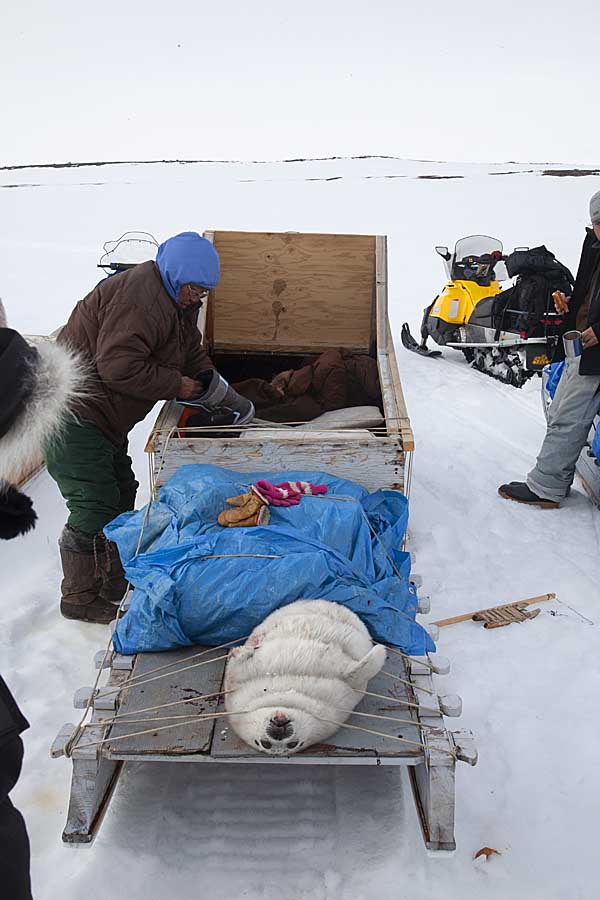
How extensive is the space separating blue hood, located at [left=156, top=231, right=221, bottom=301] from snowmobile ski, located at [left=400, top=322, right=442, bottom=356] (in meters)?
5.26

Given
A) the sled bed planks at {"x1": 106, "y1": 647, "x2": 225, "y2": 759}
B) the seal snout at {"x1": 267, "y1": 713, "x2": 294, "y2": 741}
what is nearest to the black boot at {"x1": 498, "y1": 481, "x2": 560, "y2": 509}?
the sled bed planks at {"x1": 106, "y1": 647, "x2": 225, "y2": 759}

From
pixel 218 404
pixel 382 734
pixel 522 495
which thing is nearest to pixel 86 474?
pixel 218 404

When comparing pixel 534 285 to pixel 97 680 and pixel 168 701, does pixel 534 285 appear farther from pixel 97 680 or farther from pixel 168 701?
pixel 97 680

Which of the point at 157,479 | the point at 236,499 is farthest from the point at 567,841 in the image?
the point at 157,479

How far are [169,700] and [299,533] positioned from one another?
778 mm

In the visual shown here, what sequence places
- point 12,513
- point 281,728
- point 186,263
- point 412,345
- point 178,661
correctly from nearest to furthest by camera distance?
point 12,513 < point 281,728 < point 178,661 < point 186,263 < point 412,345

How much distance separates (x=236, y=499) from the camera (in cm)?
305

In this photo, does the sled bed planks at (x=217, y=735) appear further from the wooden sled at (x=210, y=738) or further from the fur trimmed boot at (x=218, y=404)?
the fur trimmed boot at (x=218, y=404)

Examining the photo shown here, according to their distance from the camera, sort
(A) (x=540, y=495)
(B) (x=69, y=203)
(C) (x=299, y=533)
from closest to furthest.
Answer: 1. (C) (x=299, y=533)
2. (A) (x=540, y=495)
3. (B) (x=69, y=203)

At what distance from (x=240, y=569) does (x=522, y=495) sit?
2.74 m

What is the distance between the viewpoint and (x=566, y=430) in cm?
452

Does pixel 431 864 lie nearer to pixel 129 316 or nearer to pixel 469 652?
pixel 469 652

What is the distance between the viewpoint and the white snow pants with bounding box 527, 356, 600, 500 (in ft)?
14.5

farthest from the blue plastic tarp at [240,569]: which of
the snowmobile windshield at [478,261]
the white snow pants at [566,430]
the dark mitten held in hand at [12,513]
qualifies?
the snowmobile windshield at [478,261]
